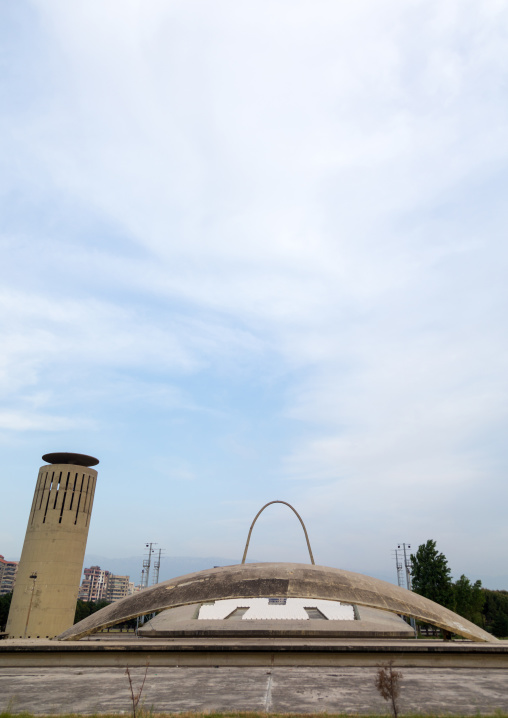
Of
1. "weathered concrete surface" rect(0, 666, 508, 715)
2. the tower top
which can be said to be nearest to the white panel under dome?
"weathered concrete surface" rect(0, 666, 508, 715)

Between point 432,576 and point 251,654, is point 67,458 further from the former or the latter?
point 251,654

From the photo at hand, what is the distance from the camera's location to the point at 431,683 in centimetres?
1653

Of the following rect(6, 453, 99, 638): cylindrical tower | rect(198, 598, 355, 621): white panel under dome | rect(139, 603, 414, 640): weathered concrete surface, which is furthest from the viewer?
rect(6, 453, 99, 638): cylindrical tower

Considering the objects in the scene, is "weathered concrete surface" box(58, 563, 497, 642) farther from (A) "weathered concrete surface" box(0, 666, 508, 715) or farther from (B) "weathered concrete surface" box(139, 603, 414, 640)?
(A) "weathered concrete surface" box(0, 666, 508, 715)

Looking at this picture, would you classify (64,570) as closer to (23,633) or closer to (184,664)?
(23,633)

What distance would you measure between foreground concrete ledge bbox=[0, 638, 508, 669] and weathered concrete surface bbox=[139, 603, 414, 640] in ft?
4.32

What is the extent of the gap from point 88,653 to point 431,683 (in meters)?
13.7

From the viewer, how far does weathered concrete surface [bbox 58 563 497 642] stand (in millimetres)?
19984

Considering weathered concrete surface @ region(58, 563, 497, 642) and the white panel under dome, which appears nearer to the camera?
weathered concrete surface @ region(58, 563, 497, 642)

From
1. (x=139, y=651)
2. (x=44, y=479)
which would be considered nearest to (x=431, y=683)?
(x=139, y=651)

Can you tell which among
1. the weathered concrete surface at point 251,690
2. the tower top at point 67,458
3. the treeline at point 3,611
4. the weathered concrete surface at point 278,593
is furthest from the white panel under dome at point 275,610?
the treeline at point 3,611

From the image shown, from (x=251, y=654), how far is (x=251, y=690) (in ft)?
13.9

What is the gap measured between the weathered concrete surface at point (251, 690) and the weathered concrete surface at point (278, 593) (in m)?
1.98

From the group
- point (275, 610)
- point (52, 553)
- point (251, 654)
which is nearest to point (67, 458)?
point (52, 553)
